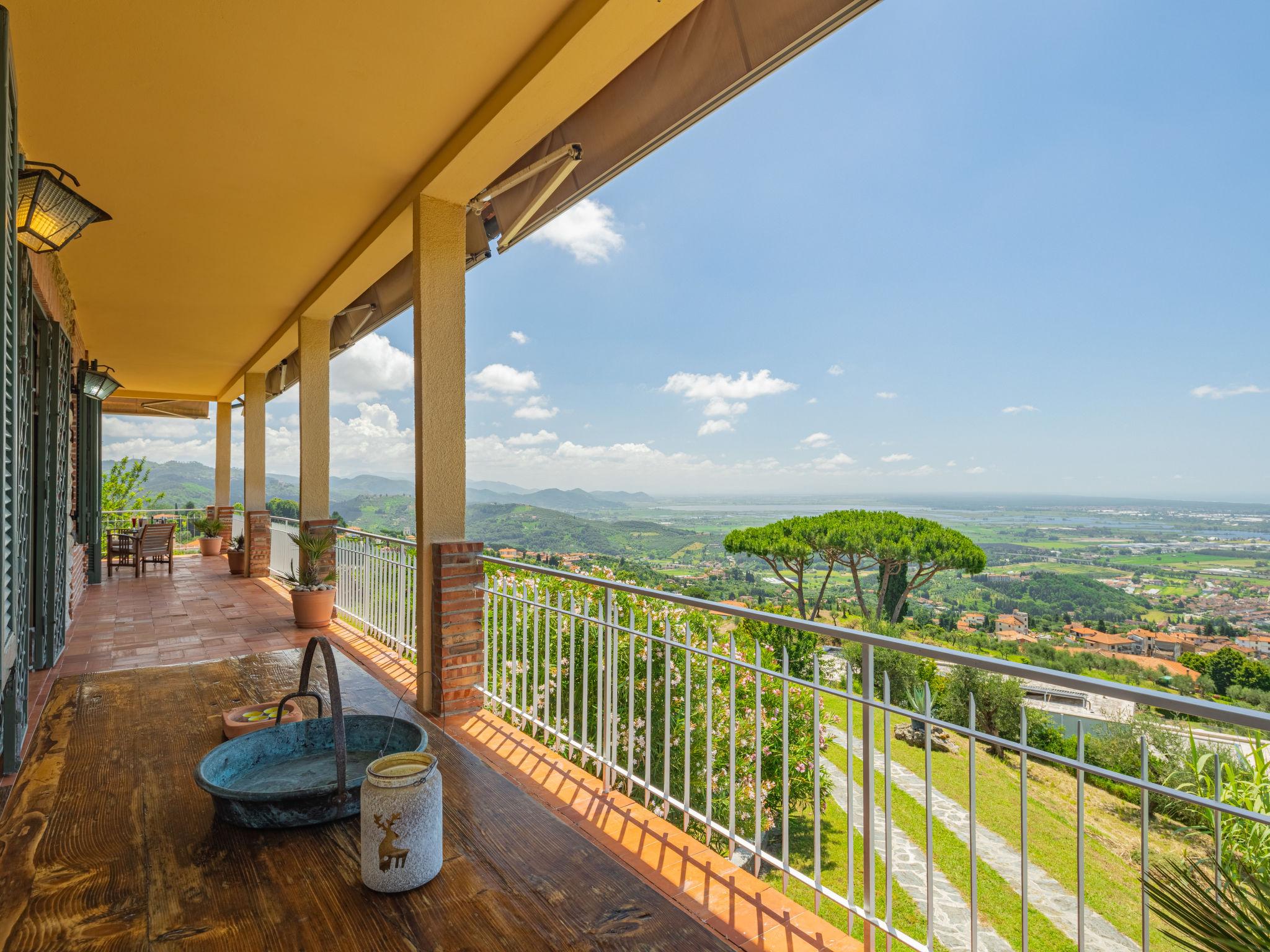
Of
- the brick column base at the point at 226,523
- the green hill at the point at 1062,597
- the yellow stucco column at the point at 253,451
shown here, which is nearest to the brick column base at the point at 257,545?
the yellow stucco column at the point at 253,451

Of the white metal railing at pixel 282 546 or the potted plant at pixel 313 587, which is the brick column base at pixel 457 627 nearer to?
the potted plant at pixel 313 587

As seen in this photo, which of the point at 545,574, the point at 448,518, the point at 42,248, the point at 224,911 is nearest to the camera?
the point at 224,911

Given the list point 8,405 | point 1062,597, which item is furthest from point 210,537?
point 1062,597

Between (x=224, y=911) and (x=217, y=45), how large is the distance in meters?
2.89

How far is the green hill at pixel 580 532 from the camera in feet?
41.7

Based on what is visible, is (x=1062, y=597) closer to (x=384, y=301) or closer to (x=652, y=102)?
(x=384, y=301)

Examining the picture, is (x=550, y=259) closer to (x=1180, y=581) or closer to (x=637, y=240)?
(x=637, y=240)

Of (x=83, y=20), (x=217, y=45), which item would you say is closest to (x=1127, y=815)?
(x=217, y=45)

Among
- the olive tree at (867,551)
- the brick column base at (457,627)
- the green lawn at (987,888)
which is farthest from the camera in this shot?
the olive tree at (867,551)

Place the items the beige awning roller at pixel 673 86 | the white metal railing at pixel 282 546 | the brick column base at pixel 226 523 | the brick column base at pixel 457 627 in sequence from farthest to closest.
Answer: the brick column base at pixel 226 523, the white metal railing at pixel 282 546, the brick column base at pixel 457 627, the beige awning roller at pixel 673 86

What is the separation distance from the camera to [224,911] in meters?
0.79

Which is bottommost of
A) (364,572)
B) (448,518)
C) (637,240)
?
(364,572)

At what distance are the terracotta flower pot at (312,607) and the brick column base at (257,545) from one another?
347 cm

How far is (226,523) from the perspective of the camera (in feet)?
38.3
